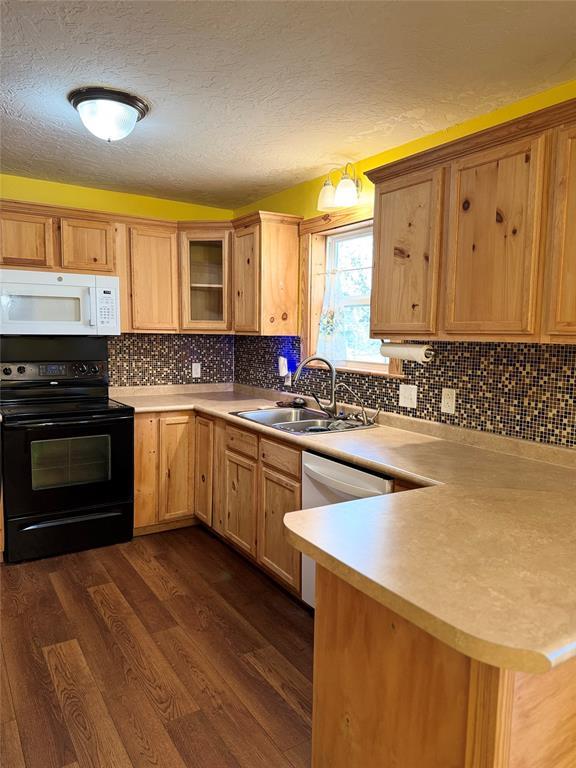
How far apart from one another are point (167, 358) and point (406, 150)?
88.6 inches

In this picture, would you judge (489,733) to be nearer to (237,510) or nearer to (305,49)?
(305,49)

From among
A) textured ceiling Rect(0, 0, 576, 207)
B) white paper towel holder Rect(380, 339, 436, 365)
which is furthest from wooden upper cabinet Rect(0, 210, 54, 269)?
white paper towel holder Rect(380, 339, 436, 365)

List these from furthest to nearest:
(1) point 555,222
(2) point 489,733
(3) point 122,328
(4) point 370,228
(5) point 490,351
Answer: (3) point 122,328 → (4) point 370,228 → (5) point 490,351 → (1) point 555,222 → (2) point 489,733

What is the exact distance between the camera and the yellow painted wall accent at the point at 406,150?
2.12 meters

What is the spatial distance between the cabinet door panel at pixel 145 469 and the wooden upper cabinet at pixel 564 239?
2483 mm

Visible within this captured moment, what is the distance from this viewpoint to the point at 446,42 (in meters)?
1.77

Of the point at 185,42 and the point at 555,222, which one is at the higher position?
the point at 185,42

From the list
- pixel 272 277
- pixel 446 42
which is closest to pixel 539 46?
pixel 446 42

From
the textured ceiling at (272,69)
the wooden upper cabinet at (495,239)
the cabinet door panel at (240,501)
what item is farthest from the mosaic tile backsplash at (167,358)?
the wooden upper cabinet at (495,239)

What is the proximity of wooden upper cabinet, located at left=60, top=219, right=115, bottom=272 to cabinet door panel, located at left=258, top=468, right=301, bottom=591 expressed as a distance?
180 cm

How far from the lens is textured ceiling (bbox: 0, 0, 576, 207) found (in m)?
1.64

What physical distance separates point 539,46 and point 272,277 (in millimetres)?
1950

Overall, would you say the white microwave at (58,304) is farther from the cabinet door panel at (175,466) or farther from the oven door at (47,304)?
the cabinet door panel at (175,466)

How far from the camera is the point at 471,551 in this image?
118 cm
